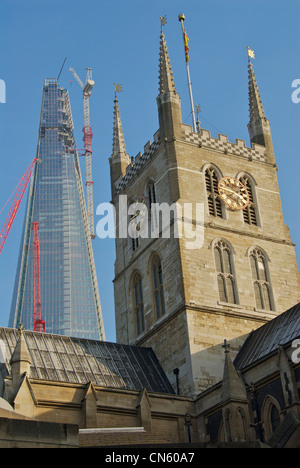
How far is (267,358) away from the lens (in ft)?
122

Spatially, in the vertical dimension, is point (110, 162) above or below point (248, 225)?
above

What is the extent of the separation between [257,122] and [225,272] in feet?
44.4

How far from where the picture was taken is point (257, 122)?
55.0 meters

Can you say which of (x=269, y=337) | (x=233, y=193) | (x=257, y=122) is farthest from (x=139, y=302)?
(x=257, y=122)

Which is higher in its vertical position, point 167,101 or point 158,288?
point 167,101

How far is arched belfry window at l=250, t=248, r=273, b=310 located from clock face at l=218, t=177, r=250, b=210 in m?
3.25

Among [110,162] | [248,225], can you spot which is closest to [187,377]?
[248,225]

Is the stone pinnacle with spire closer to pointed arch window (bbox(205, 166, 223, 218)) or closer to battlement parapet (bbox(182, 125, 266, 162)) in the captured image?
battlement parapet (bbox(182, 125, 266, 162))

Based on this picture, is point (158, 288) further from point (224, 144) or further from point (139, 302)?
point (224, 144)

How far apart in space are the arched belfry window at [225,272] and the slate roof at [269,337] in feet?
8.90

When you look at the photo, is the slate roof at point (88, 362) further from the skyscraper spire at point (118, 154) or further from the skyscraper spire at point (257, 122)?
the skyscraper spire at point (257, 122)

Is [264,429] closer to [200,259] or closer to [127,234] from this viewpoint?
[200,259]

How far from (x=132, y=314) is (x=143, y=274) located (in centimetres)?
269
